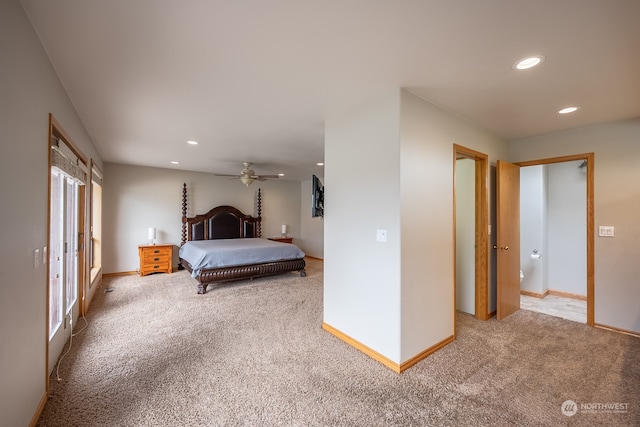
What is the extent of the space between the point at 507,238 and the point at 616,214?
1.07 metres

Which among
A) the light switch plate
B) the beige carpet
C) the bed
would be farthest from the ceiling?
the bed

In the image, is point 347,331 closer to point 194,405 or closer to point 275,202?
point 194,405

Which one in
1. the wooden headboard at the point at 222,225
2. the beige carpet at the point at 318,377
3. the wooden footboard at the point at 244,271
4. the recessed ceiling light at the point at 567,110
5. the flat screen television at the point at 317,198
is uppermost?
the recessed ceiling light at the point at 567,110

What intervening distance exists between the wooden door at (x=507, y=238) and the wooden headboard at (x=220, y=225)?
224 inches

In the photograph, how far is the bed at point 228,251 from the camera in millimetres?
4695

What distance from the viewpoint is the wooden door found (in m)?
3.37

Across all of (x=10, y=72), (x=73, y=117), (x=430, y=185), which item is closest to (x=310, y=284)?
(x=430, y=185)

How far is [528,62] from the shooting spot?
1867mm

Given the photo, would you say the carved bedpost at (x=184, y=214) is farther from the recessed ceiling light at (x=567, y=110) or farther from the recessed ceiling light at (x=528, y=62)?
the recessed ceiling light at (x=567, y=110)

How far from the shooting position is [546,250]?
178 inches

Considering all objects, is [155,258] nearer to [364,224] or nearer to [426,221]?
[364,224]

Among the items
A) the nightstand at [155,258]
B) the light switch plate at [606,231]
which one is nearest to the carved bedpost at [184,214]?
the nightstand at [155,258]

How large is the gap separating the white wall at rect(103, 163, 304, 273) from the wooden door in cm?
584

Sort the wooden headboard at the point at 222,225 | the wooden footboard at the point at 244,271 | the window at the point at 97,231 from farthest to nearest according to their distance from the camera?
the wooden headboard at the point at 222,225 → the window at the point at 97,231 → the wooden footboard at the point at 244,271
